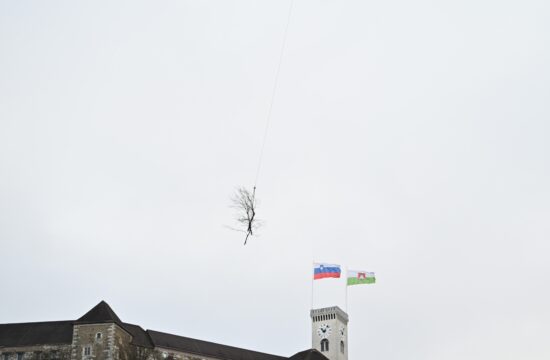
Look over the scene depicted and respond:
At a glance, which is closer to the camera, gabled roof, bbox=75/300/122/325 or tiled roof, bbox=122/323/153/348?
gabled roof, bbox=75/300/122/325

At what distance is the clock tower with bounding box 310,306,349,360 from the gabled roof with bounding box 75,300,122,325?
148 feet

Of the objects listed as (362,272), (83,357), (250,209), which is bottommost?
(83,357)

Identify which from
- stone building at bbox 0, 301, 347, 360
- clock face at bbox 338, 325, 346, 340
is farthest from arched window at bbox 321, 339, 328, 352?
stone building at bbox 0, 301, 347, 360

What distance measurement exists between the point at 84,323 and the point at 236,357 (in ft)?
76.1

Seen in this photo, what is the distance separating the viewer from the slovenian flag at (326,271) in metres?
115

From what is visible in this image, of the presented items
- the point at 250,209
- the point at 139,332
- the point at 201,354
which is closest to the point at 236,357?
the point at 201,354

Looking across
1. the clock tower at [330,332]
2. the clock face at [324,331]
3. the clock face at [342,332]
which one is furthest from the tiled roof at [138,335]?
the clock face at [342,332]

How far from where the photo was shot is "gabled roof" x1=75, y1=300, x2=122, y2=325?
3113 inches

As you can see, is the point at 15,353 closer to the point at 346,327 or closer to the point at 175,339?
the point at 175,339

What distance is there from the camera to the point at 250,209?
45.4m

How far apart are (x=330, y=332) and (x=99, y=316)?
48639 mm

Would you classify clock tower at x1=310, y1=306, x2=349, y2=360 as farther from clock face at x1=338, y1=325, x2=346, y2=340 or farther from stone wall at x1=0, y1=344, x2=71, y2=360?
stone wall at x1=0, y1=344, x2=71, y2=360

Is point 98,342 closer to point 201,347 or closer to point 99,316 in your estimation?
point 99,316

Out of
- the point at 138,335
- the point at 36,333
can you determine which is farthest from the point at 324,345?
the point at 36,333
